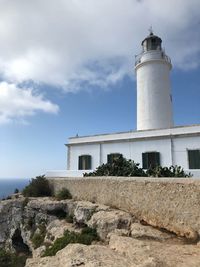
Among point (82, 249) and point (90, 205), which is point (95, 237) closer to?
point (90, 205)

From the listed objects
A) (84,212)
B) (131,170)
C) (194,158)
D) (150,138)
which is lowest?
(84,212)

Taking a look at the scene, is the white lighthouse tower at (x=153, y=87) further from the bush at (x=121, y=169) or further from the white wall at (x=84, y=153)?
the bush at (x=121, y=169)

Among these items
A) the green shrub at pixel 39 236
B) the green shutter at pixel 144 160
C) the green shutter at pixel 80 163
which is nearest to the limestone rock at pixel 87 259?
the green shrub at pixel 39 236

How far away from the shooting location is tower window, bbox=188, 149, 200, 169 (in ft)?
60.0

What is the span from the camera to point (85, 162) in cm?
2353

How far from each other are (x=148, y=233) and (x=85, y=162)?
14025mm

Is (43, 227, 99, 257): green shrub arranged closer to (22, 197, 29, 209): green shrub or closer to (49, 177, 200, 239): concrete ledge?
(49, 177, 200, 239): concrete ledge

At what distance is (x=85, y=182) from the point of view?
671 inches

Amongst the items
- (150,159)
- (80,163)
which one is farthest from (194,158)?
(80,163)

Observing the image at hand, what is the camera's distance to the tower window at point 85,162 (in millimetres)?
23250

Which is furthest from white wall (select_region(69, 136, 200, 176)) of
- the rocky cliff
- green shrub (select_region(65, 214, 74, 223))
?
green shrub (select_region(65, 214, 74, 223))

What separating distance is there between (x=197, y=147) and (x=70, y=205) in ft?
29.2

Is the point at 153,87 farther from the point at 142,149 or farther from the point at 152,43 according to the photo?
the point at 142,149

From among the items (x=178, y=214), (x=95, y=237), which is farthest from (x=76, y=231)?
(x=178, y=214)
